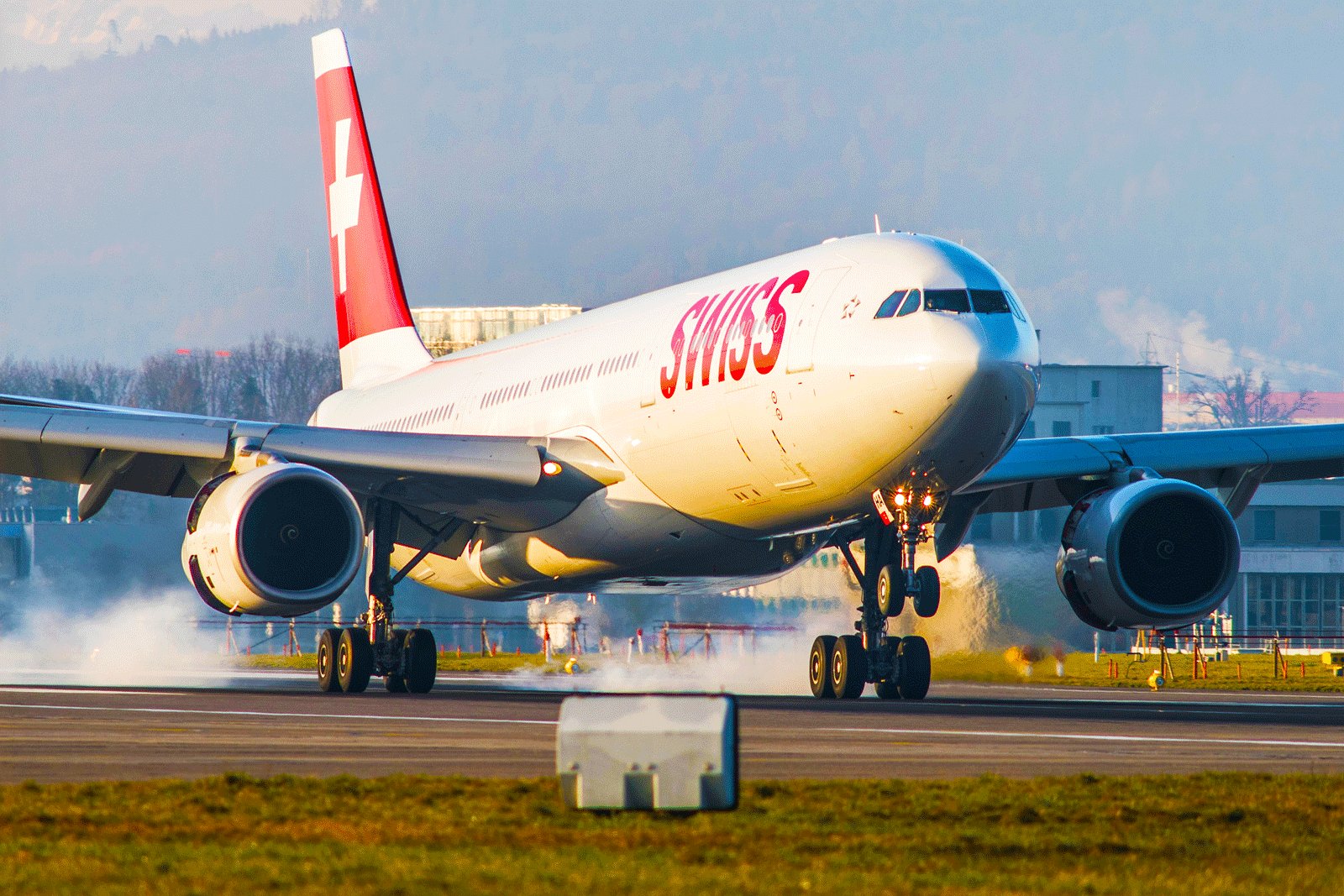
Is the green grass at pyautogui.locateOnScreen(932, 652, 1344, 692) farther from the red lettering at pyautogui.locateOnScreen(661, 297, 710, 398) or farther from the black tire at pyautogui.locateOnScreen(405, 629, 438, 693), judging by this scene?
the red lettering at pyautogui.locateOnScreen(661, 297, 710, 398)

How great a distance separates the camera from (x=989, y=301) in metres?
19.7

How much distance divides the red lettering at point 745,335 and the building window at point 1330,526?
59.7 m

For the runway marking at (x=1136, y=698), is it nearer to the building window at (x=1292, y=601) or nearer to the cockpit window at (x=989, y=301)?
the cockpit window at (x=989, y=301)

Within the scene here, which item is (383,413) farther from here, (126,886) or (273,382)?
(273,382)

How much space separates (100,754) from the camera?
1259 cm

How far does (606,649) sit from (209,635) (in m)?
19.0

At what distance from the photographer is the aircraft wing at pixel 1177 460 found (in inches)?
944

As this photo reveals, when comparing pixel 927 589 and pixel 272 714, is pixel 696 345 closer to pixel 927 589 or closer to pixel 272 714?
pixel 927 589

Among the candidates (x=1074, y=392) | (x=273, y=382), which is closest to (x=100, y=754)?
(x=1074, y=392)

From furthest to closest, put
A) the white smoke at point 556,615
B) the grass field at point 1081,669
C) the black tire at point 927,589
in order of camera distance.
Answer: the white smoke at point 556,615, the grass field at point 1081,669, the black tire at point 927,589

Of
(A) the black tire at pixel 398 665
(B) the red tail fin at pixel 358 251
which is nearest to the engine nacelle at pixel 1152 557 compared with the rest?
(A) the black tire at pixel 398 665

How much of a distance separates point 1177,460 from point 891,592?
247 inches

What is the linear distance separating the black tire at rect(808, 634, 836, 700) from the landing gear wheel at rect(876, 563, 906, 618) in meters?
1.96

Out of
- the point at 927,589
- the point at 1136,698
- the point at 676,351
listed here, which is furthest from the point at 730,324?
the point at 1136,698
